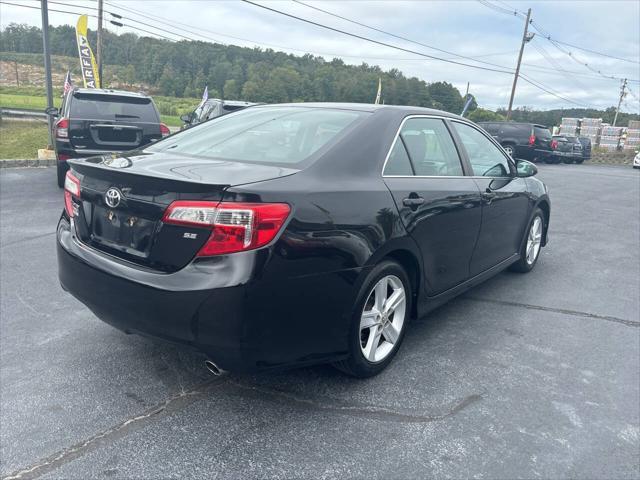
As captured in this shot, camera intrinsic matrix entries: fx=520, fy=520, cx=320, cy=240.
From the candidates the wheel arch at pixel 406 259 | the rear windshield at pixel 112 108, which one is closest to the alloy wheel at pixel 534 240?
the wheel arch at pixel 406 259

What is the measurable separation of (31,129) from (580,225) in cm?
1771

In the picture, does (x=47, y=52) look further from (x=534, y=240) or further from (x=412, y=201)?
(x=412, y=201)

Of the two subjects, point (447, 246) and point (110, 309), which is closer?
point (110, 309)

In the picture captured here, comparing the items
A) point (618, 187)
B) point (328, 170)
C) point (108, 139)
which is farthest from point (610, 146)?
point (328, 170)

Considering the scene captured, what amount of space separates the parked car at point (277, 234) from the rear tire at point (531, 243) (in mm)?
1696

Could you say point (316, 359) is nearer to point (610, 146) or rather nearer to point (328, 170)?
point (328, 170)

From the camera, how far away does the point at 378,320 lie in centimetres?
305

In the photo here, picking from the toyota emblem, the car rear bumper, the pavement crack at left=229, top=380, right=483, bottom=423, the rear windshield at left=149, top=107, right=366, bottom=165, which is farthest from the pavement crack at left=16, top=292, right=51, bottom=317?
the pavement crack at left=229, top=380, right=483, bottom=423

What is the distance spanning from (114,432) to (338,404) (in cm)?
114

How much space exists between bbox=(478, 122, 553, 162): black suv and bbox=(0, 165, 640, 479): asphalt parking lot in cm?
2114

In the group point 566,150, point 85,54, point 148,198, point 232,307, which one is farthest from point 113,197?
point 566,150

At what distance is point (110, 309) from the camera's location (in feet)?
8.64

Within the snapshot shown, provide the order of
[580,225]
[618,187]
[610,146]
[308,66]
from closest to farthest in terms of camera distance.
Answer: [580,225]
[618,187]
[308,66]
[610,146]

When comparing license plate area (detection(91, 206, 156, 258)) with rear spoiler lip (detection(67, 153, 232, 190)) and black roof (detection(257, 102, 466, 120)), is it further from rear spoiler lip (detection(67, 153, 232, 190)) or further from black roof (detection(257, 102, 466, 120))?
black roof (detection(257, 102, 466, 120))
